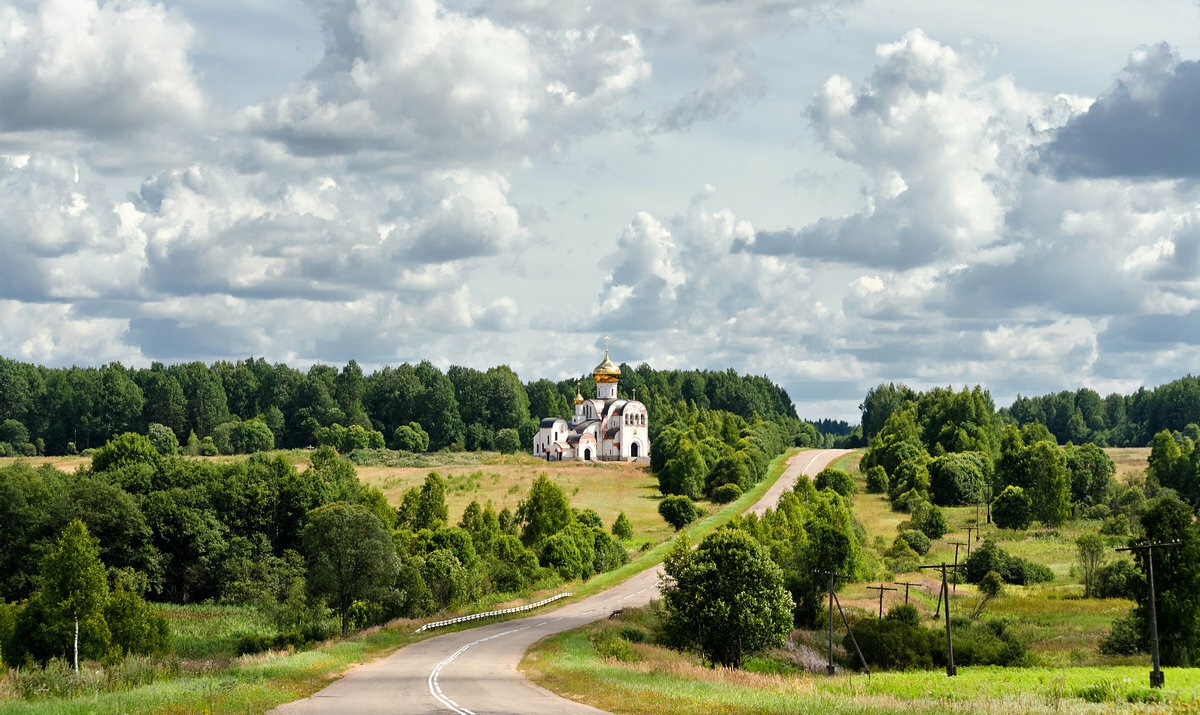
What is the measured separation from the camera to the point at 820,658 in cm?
6056

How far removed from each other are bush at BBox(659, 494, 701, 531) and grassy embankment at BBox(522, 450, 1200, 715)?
2396 centimetres

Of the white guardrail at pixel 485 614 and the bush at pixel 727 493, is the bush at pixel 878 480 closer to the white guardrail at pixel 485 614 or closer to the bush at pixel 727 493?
the bush at pixel 727 493

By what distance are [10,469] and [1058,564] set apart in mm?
73533

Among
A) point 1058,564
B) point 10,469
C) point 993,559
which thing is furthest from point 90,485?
point 1058,564

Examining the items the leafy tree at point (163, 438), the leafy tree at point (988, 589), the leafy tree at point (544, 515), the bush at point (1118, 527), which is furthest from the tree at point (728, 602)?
the leafy tree at point (163, 438)

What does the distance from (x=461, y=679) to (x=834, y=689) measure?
1214cm

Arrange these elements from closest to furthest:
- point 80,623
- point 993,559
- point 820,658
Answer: point 80,623, point 820,658, point 993,559

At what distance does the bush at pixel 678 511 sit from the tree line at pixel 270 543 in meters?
7.26

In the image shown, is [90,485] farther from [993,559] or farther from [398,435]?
[398,435]

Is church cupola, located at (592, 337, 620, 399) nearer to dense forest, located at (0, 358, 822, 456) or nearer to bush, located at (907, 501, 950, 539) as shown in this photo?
dense forest, located at (0, 358, 822, 456)

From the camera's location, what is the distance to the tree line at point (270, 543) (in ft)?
182

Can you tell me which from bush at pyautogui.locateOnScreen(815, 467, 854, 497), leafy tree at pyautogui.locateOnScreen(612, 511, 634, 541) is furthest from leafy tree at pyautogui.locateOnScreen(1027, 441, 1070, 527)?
leafy tree at pyautogui.locateOnScreen(612, 511, 634, 541)

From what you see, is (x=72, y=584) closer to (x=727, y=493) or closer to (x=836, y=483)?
(x=727, y=493)

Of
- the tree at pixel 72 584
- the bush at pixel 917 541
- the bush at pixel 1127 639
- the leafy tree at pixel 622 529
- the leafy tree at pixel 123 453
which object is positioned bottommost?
the bush at pixel 1127 639
